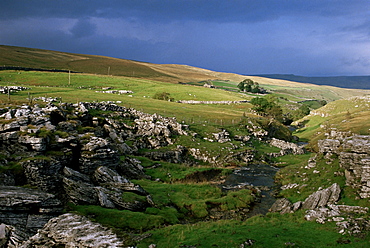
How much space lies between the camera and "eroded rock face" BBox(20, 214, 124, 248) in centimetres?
Result: 1847

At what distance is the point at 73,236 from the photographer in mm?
18953

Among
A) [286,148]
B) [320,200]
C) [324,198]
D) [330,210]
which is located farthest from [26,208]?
[286,148]

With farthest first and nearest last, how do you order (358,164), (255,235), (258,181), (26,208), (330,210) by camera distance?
(258,181)
(358,164)
(330,210)
(255,235)
(26,208)

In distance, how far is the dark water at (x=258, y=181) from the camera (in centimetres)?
4050

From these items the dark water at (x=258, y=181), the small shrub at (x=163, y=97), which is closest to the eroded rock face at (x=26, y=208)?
the dark water at (x=258, y=181)

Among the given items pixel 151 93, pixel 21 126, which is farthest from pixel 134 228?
pixel 151 93

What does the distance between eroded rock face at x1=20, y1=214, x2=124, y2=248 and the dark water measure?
23.0m

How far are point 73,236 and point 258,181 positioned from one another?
4086 centimetres

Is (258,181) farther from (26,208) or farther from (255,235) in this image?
(26,208)

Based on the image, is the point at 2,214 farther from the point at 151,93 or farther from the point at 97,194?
the point at 151,93

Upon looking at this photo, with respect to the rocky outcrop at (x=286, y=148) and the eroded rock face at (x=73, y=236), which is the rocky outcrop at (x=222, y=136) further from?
the eroded rock face at (x=73, y=236)

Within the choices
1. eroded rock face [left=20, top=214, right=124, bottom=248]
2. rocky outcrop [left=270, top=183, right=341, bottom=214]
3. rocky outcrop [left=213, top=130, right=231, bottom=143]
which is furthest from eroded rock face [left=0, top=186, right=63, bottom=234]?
rocky outcrop [left=213, top=130, right=231, bottom=143]

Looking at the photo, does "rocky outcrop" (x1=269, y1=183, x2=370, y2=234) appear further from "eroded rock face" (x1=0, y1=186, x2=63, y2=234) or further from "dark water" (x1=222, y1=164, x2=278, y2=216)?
"eroded rock face" (x1=0, y1=186, x2=63, y2=234)

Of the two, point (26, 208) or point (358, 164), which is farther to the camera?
point (358, 164)
